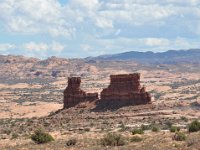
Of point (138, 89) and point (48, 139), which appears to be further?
point (138, 89)

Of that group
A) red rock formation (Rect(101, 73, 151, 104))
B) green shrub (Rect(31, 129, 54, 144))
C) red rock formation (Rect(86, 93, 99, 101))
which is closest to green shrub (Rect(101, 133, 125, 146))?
green shrub (Rect(31, 129, 54, 144))

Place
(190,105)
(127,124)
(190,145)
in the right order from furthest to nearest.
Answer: (190,105) → (127,124) → (190,145)

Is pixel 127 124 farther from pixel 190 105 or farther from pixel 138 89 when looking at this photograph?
pixel 190 105

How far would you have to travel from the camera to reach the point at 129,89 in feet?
232

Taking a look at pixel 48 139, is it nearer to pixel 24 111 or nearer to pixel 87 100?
pixel 87 100

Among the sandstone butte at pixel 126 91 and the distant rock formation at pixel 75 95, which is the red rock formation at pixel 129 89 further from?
the distant rock formation at pixel 75 95

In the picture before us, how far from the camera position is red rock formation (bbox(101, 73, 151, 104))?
7031 cm

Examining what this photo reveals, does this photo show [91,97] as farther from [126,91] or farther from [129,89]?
[129,89]

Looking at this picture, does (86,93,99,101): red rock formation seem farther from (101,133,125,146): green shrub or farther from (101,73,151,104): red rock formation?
(101,133,125,146): green shrub

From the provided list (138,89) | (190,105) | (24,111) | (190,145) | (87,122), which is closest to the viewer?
(190,145)

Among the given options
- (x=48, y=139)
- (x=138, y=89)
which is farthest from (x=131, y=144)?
(x=138, y=89)

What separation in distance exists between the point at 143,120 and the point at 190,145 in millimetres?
34070

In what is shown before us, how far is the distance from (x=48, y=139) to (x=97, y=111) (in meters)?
33.4

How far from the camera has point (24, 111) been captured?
104m
